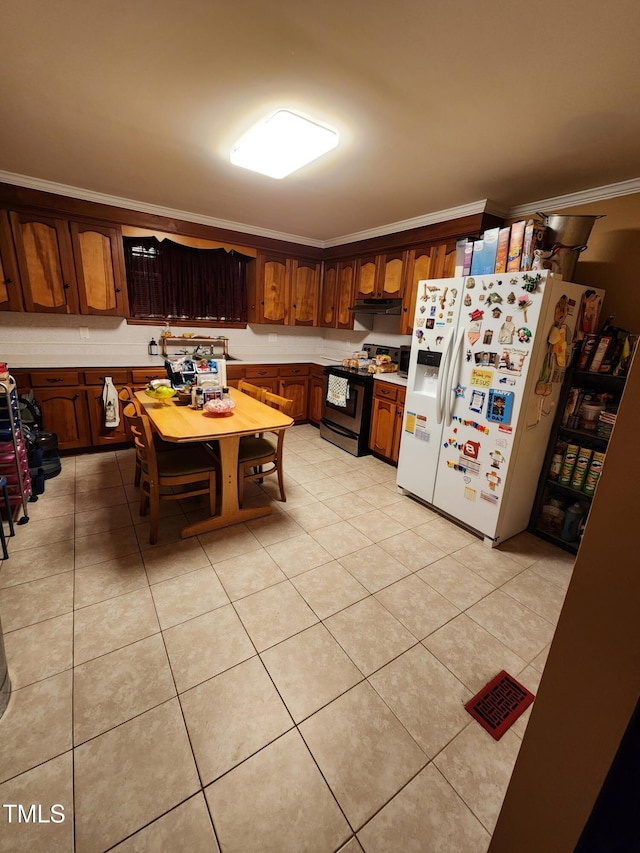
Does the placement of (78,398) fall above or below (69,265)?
below

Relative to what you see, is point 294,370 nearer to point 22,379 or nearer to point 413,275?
point 413,275

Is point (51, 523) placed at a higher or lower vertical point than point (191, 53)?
lower

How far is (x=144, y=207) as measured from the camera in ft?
11.6

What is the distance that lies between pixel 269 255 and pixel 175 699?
4.38 m

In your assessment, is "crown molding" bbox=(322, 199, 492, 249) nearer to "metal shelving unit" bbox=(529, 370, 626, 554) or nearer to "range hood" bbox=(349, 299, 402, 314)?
"range hood" bbox=(349, 299, 402, 314)

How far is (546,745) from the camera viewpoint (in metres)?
0.70

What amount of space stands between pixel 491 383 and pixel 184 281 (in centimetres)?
348

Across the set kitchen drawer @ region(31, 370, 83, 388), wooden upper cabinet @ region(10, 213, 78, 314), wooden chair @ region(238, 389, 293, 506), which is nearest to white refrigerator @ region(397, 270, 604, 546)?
wooden chair @ region(238, 389, 293, 506)

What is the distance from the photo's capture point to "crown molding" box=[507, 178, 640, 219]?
230 centimetres

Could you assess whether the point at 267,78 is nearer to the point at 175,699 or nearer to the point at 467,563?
the point at 175,699

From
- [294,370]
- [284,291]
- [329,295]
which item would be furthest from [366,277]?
[294,370]

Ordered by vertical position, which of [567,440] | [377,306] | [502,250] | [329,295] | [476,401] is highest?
[502,250]

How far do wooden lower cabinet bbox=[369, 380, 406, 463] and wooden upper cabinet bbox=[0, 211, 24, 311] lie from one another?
3.46 m

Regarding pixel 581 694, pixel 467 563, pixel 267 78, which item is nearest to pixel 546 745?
pixel 581 694
